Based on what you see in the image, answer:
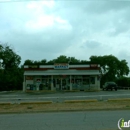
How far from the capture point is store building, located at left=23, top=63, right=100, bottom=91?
1710 inches

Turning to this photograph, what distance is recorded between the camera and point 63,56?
9944 centimetres

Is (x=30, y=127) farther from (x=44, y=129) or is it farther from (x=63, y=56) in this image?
(x=63, y=56)

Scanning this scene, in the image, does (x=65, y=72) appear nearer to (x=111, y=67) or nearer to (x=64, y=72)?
(x=64, y=72)

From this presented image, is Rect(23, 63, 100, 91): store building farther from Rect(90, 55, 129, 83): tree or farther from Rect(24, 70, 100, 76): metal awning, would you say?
Rect(90, 55, 129, 83): tree

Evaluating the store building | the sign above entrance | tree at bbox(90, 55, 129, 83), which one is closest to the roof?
the store building

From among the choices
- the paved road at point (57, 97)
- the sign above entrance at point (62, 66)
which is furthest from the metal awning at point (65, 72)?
the paved road at point (57, 97)

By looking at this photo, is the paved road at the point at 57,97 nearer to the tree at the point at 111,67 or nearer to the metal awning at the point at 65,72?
the metal awning at the point at 65,72

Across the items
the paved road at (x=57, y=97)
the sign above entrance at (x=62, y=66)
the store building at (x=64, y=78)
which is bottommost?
the paved road at (x=57, y=97)

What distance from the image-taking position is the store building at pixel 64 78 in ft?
143

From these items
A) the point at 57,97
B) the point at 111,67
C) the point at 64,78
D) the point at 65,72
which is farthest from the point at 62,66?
the point at 111,67

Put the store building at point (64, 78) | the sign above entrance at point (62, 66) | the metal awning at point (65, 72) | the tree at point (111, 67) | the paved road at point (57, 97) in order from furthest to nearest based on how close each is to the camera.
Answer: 1. the tree at point (111, 67)
2. the sign above entrance at point (62, 66)
3. the store building at point (64, 78)
4. the metal awning at point (65, 72)
5. the paved road at point (57, 97)

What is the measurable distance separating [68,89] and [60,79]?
2084mm

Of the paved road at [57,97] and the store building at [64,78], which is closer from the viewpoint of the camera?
the paved road at [57,97]

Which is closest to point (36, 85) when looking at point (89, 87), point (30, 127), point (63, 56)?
point (89, 87)
